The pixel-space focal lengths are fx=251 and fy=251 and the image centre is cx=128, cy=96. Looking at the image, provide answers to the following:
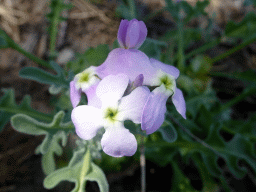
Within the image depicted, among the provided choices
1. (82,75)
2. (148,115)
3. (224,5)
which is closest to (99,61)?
(82,75)

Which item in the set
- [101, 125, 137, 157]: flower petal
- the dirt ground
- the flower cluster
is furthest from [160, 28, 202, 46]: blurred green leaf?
[101, 125, 137, 157]: flower petal

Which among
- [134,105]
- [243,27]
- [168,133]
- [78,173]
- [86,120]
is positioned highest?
[243,27]

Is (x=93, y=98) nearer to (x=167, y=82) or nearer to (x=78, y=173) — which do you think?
(x=167, y=82)

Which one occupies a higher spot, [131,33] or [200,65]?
[131,33]

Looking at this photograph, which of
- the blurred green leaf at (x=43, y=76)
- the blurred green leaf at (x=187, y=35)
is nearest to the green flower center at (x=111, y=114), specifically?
the blurred green leaf at (x=43, y=76)

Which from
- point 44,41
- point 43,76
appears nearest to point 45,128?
point 43,76

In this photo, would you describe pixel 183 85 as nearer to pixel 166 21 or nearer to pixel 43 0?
pixel 166 21
